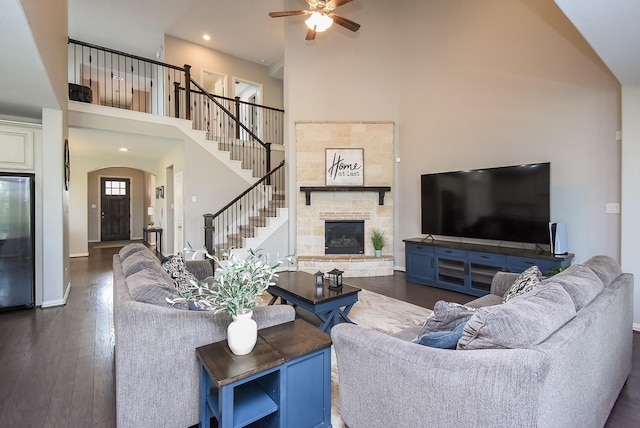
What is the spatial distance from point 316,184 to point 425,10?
372 centimetres

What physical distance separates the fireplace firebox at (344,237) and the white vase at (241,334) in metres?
4.36

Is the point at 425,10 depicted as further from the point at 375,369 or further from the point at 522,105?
the point at 375,369

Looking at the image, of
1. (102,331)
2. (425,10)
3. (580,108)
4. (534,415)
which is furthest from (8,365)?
(425,10)

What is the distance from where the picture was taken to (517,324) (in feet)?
4.08

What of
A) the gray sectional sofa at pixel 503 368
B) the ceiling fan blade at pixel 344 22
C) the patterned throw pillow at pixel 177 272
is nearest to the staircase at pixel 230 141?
the patterned throw pillow at pixel 177 272

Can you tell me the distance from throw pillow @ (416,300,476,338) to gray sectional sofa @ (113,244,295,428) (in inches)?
40.4

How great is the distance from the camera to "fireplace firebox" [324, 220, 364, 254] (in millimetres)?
5891

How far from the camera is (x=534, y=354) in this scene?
3.60ft

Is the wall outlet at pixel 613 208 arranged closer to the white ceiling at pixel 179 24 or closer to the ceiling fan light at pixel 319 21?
the ceiling fan light at pixel 319 21

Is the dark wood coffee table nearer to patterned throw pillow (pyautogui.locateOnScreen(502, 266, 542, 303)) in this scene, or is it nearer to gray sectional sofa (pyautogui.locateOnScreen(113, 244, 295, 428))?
gray sectional sofa (pyautogui.locateOnScreen(113, 244, 295, 428))

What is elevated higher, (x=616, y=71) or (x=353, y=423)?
(x=616, y=71)

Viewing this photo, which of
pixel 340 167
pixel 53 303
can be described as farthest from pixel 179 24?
pixel 53 303

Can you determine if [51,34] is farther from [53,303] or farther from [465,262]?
[465,262]

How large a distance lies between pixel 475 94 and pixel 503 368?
4.91 m
